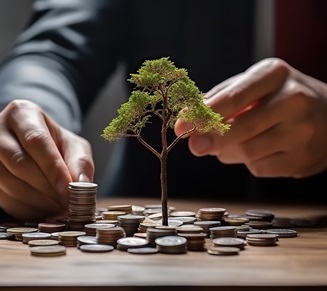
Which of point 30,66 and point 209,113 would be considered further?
point 30,66

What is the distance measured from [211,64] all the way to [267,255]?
101 cm

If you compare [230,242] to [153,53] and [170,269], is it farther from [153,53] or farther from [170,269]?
[153,53]

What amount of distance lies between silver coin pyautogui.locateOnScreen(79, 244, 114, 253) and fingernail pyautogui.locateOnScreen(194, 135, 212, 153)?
0.34m

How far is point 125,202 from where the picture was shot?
4.41ft

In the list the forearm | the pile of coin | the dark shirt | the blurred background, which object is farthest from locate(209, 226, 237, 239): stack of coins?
the blurred background

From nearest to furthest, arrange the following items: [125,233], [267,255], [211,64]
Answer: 1. [267,255]
2. [125,233]
3. [211,64]

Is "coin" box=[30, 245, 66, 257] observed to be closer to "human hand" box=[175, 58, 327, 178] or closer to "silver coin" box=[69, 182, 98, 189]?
"silver coin" box=[69, 182, 98, 189]

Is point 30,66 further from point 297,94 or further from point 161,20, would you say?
point 297,94

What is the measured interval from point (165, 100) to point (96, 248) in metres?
0.24

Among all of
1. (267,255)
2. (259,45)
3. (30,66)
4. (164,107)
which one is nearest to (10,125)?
(164,107)

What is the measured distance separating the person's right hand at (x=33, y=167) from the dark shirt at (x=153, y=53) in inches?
18.4

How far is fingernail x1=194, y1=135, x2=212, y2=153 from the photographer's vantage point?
44.5 inches

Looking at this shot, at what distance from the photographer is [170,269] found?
714 mm

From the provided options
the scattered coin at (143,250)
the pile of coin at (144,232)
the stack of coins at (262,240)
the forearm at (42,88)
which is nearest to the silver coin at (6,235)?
the pile of coin at (144,232)
